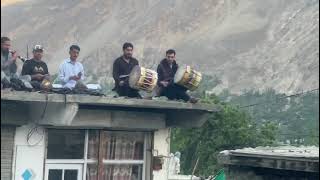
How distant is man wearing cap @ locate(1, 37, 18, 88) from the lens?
30.7 feet

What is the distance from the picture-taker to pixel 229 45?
465 ft

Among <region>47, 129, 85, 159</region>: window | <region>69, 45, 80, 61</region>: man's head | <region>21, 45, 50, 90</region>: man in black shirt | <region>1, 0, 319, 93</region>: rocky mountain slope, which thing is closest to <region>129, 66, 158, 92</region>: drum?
<region>69, 45, 80, 61</region>: man's head

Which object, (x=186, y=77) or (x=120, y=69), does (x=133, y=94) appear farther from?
(x=186, y=77)

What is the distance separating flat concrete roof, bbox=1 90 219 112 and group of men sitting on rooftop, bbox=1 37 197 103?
238 mm

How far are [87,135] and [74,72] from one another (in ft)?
3.65

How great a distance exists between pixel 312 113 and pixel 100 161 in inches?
2031

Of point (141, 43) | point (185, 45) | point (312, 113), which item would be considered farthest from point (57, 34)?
point (312, 113)

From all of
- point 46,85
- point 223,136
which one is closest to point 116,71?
point 46,85

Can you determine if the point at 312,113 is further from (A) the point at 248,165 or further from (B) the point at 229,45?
(B) the point at 229,45

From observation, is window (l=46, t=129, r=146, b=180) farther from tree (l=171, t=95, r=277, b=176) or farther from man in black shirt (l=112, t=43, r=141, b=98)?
tree (l=171, t=95, r=277, b=176)

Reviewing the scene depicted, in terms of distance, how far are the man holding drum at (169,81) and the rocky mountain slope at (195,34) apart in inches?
3726

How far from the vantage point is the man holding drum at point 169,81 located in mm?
11047

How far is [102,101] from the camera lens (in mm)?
9867

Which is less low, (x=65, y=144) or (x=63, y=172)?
(x=65, y=144)
